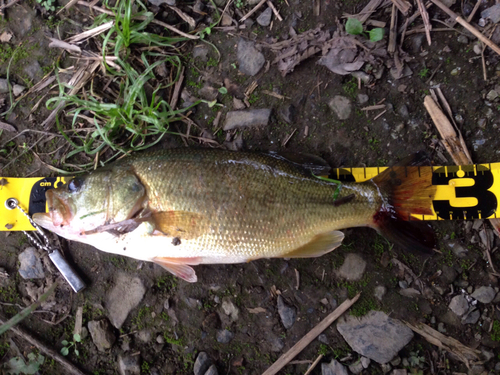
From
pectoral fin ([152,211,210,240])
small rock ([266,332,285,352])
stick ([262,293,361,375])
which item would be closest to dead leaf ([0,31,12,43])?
pectoral fin ([152,211,210,240])

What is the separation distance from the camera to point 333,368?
2.67m

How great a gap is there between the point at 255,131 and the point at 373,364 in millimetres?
2299

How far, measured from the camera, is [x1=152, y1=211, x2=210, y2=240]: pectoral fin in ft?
7.68

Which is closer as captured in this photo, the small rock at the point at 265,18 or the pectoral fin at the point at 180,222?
the pectoral fin at the point at 180,222

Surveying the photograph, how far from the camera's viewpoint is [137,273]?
290cm

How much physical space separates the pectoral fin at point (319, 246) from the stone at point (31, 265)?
93.3 inches

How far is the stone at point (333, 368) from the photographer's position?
2658 millimetres

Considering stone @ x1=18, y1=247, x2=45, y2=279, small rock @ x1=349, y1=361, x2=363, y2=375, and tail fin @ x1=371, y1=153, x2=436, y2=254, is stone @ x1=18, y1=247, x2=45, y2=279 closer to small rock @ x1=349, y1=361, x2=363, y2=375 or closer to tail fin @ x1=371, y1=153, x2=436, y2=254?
small rock @ x1=349, y1=361, x2=363, y2=375

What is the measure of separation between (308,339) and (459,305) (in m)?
1.34

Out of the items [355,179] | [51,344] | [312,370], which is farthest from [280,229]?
[51,344]

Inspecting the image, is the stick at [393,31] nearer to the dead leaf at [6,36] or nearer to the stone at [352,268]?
the stone at [352,268]

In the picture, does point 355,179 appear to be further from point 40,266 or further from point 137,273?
point 40,266

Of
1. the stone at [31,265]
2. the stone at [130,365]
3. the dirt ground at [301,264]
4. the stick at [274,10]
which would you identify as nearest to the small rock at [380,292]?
the dirt ground at [301,264]

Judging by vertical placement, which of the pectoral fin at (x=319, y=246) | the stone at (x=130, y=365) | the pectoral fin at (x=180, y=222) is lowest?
the stone at (x=130, y=365)
